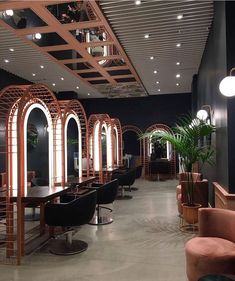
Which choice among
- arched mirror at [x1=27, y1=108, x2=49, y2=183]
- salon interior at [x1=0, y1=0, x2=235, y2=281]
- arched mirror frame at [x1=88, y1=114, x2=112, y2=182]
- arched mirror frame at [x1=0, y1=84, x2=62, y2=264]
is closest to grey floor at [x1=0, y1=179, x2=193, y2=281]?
salon interior at [x1=0, y1=0, x2=235, y2=281]

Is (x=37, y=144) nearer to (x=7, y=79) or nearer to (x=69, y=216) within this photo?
(x=7, y=79)

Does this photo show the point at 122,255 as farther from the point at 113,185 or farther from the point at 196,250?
the point at 113,185

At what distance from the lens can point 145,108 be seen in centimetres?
1381

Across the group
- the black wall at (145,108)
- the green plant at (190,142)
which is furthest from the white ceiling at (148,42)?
the black wall at (145,108)

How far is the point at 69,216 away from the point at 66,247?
60cm

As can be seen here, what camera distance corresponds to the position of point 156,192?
894 centimetres

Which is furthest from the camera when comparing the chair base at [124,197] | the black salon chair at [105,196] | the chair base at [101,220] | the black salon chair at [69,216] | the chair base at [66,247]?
the chair base at [124,197]

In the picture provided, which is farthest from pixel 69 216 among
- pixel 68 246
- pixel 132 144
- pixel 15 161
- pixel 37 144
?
pixel 132 144

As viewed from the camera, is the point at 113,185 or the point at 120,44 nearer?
the point at 113,185

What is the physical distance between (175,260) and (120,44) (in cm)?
470

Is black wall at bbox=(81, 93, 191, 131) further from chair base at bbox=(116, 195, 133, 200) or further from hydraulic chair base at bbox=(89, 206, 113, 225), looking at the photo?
hydraulic chair base at bbox=(89, 206, 113, 225)

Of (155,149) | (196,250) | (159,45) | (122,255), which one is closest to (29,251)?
(122,255)

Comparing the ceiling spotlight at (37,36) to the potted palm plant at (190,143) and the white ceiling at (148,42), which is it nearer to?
the white ceiling at (148,42)

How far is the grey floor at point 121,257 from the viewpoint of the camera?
324 centimetres
